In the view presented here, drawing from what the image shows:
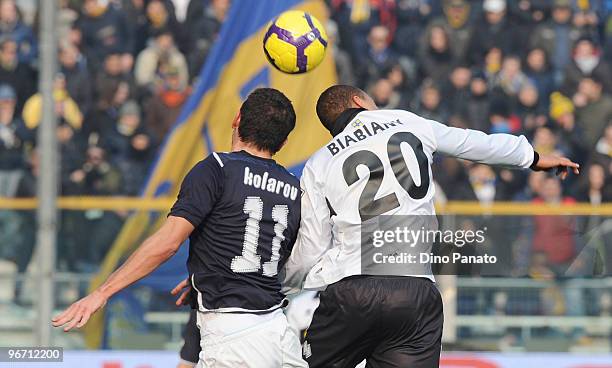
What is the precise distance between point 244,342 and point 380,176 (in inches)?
38.4

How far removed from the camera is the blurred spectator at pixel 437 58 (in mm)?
12250

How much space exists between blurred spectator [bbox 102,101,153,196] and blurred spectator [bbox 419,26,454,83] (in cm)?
306

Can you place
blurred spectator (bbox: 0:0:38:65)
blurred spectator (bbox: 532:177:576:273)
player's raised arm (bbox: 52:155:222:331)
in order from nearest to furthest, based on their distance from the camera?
player's raised arm (bbox: 52:155:222:331)
blurred spectator (bbox: 532:177:576:273)
blurred spectator (bbox: 0:0:38:65)

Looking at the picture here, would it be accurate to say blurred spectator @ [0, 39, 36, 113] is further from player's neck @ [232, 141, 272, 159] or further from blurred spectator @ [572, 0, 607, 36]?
player's neck @ [232, 141, 272, 159]

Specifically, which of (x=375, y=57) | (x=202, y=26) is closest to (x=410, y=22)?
(x=375, y=57)

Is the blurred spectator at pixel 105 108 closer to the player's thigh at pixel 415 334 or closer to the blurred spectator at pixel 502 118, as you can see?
the blurred spectator at pixel 502 118

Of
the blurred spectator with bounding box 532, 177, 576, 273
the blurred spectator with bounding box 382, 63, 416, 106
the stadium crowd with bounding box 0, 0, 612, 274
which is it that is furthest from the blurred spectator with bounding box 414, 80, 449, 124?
the blurred spectator with bounding box 532, 177, 576, 273

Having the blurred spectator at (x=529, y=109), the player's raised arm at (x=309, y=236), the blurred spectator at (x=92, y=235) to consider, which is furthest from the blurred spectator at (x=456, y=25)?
the player's raised arm at (x=309, y=236)

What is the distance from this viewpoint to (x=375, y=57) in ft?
40.2

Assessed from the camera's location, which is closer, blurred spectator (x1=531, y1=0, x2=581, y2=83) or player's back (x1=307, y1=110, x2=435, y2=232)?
player's back (x1=307, y1=110, x2=435, y2=232)

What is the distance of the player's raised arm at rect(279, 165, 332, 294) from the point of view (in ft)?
17.0

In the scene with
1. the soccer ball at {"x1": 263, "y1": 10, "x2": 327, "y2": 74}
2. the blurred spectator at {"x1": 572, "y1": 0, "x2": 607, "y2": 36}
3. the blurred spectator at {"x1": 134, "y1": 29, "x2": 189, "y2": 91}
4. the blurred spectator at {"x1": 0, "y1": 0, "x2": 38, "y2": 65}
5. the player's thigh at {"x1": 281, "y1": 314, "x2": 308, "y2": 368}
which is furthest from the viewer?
the blurred spectator at {"x1": 572, "y1": 0, "x2": 607, "y2": 36}

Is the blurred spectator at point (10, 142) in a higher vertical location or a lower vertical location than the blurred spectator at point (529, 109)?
lower

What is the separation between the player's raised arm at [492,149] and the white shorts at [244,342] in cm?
117
